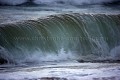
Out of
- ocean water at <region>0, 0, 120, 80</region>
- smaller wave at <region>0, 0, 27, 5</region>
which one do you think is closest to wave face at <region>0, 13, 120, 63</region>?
ocean water at <region>0, 0, 120, 80</region>

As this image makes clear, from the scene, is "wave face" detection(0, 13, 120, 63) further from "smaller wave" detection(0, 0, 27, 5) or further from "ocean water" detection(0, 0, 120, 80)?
"smaller wave" detection(0, 0, 27, 5)

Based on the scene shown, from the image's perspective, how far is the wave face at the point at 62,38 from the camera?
6.10 m

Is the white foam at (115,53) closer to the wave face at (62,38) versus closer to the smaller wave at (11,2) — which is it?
the wave face at (62,38)


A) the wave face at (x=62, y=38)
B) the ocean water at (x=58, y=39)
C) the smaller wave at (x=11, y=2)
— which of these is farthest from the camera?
the smaller wave at (x=11, y=2)

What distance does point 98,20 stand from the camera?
720cm

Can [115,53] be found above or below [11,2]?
below

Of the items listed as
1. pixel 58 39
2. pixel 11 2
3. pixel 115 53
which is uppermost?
pixel 11 2

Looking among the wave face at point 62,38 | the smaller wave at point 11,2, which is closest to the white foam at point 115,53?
the wave face at point 62,38

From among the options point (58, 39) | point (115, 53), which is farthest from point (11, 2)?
point (115, 53)

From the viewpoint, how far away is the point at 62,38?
666 cm

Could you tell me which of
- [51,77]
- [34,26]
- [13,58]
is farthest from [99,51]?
[51,77]

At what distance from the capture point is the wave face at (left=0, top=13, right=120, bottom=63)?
6104mm

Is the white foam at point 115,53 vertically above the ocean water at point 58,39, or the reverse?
the ocean water at point 58,39

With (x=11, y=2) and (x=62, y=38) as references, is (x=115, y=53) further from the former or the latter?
(x=11, y=2)
